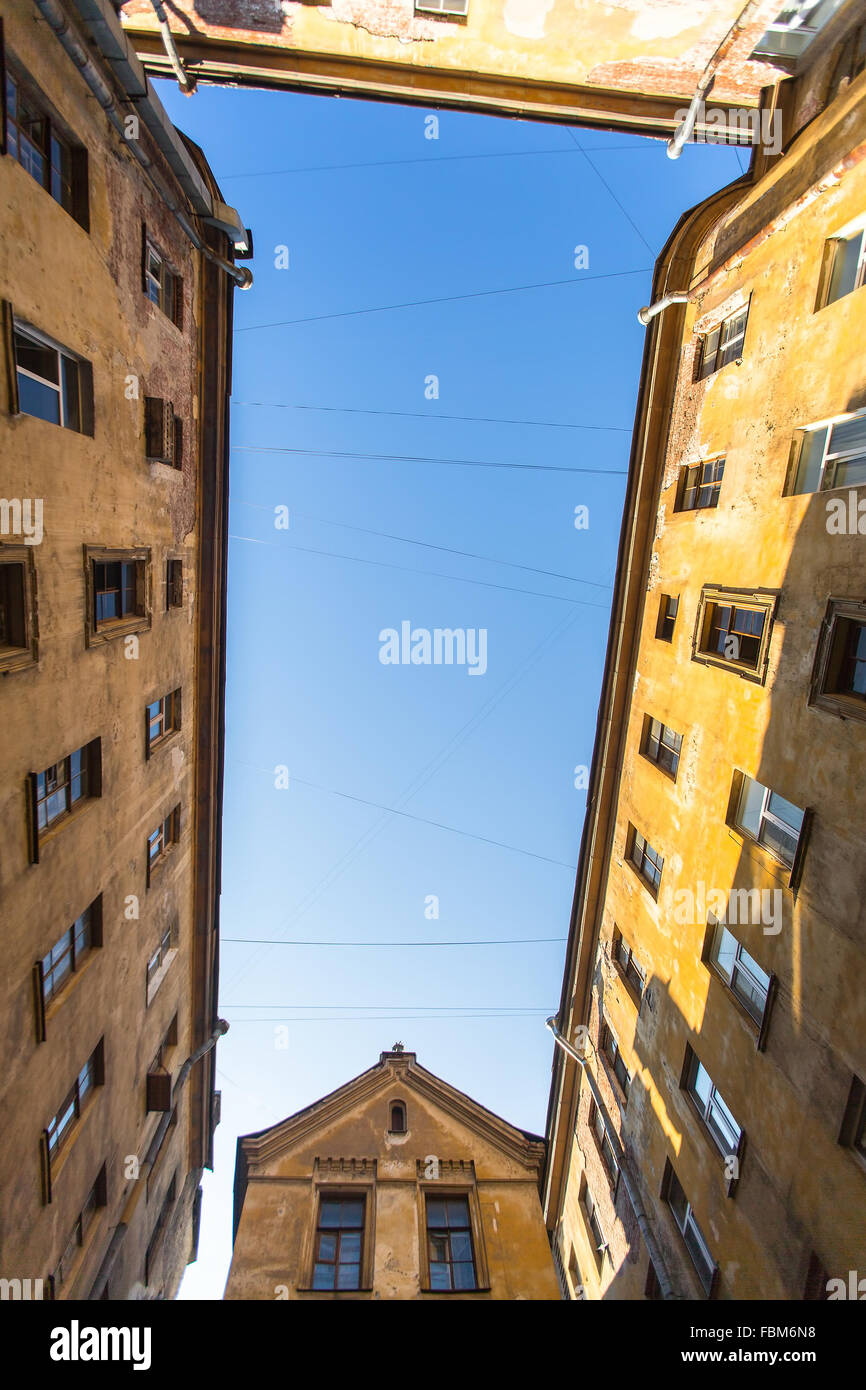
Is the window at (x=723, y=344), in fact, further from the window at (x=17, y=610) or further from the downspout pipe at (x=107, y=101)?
the window at (x=17, y=610)

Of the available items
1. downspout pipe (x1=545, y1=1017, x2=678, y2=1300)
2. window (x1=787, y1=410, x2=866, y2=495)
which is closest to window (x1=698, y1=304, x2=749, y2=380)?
window (x1=787, y1=410, x2=866, y2=495)

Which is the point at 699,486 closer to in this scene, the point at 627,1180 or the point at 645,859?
the point at 645,859

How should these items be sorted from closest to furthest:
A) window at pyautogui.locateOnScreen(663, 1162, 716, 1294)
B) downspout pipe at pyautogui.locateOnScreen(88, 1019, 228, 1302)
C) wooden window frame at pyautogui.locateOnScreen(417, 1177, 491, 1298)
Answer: window at pyautogui.locateOnScreen(663, 1162, 716, 1294)
downspout pipe at pyautogui.locateOnScreen(88, 1019, 228, 1302)
wooden window frame at pyautogui.locateOnScreen(417, 1177, 491, 1298)

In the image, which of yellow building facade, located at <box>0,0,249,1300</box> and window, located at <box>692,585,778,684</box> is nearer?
yellow building facade, located at <box>0,0,249,1300</box>

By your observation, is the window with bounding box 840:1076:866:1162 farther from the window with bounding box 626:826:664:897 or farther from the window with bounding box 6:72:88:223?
the window with bounding box 6:72:88:223

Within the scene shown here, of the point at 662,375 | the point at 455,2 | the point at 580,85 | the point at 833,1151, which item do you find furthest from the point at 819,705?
the point at 455,2

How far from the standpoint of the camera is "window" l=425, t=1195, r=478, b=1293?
15.2 meters

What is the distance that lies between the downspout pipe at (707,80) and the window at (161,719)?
19.2m

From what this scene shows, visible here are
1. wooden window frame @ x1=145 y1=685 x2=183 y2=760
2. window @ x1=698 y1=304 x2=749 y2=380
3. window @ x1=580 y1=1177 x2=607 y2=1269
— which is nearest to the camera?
window @ x1=698 y1=304 x2=749 y2=380

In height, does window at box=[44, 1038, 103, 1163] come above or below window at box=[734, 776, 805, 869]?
below

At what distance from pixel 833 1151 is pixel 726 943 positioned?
4.03m

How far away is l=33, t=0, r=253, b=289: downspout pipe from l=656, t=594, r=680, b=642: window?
1515 centimetres

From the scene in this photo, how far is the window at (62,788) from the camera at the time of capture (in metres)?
10.1

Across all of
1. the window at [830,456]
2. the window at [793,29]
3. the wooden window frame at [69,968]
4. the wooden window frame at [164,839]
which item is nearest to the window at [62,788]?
the wooden window frame at [69,968]
